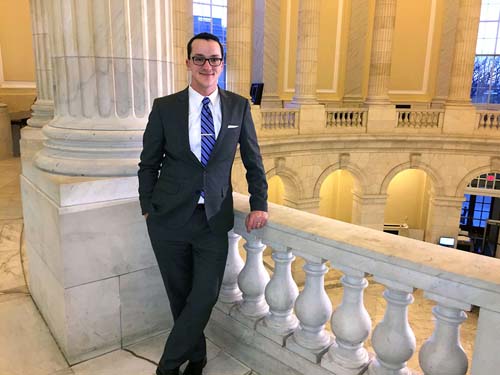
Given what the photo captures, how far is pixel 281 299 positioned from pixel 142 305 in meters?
1.08

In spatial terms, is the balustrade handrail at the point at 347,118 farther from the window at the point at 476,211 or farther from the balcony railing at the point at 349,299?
the balcony railing at the point at 349,299

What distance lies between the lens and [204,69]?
250 centimetres

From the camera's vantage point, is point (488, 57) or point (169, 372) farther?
point (488, 57)

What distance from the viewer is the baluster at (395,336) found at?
7.54ft

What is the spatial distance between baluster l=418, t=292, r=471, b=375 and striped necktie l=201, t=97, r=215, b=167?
1.35m

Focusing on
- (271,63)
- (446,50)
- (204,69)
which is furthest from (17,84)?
(446,50)

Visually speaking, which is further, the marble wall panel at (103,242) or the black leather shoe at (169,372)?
the marble wall panel at (103,242)

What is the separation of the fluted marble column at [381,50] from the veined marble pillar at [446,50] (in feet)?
13.8

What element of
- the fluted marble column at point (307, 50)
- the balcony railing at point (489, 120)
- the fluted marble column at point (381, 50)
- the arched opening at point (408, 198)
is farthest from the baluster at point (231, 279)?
the arched opening at point (408, 198)

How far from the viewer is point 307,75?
16.5m

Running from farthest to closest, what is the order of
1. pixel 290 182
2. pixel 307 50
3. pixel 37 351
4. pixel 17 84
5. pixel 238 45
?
1. pixel 290 182
2. pixel 307 50
3. pixel 238 45
4. pixel 17 84
5. pixel 37 351

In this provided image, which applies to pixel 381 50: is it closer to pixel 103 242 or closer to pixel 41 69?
pixel 41 69

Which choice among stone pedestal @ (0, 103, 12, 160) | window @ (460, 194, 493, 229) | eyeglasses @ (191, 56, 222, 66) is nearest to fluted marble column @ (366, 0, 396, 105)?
window @ (460, 194, 493, 229)

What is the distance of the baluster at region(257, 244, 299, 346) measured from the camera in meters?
2.82
